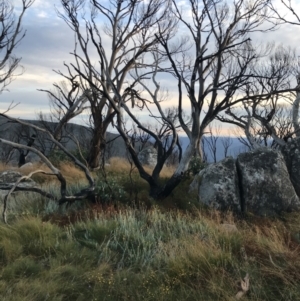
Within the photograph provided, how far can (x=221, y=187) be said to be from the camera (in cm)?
877

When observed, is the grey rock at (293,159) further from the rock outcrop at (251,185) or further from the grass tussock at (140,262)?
the grass tussock at (140,262)

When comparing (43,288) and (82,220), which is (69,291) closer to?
(43,288)

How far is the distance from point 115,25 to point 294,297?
1288cm

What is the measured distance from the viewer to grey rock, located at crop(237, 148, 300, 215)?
8.70 metres

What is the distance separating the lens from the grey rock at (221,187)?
868 centimetres

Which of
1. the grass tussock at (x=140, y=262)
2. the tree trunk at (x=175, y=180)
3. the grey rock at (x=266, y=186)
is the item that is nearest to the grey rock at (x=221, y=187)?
the grey rock at (x=266, y=186)

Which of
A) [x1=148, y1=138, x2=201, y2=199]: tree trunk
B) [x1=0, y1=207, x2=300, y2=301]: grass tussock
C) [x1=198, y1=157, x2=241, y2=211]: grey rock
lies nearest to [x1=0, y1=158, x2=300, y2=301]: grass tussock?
[x1=0, y1=207, x2=300, y2=301]: grass tussock

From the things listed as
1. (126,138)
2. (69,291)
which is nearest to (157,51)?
(126,138)

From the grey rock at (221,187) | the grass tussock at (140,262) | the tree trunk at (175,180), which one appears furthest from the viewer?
the tree trunk at (175,180)

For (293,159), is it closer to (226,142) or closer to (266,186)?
(266,186)

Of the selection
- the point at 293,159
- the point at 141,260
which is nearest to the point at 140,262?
the point at 141,260

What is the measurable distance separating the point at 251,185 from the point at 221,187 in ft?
1.95

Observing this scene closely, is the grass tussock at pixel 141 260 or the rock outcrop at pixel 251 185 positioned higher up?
the rock outcrop at pixel 251 185

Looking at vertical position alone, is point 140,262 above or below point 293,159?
below
